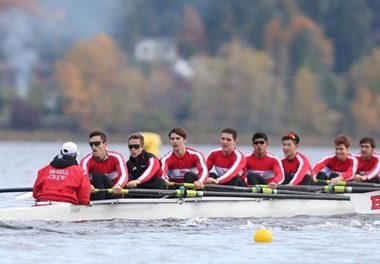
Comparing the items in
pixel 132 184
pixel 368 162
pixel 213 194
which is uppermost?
pixel 368 162

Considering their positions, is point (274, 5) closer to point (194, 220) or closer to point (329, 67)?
point (329, 67)

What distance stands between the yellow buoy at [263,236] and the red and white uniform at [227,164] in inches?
122

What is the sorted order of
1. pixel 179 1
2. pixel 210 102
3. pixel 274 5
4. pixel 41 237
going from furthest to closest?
pixel 179 1, pixel 274 5, pixel 210 102, pixel 41 237

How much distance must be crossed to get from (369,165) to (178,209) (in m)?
5.18

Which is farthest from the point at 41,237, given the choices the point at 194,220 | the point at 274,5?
the point at 274,5

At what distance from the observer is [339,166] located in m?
22.5

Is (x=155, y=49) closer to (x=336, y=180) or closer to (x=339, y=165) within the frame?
(x=339, y=165)

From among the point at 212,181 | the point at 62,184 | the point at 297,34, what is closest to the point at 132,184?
the point at 62,184

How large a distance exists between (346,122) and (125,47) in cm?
2507

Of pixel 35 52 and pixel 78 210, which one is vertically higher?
pixel 35 52

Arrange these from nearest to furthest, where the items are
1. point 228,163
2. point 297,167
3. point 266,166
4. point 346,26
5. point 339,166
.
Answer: point 228,163 → point 266,166 → point 297,167 → point 339,166 → point 346,26

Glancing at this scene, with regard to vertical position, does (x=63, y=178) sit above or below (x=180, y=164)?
below

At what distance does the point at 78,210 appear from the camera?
1786 cm

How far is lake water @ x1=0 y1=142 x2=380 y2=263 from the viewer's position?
15719mm
